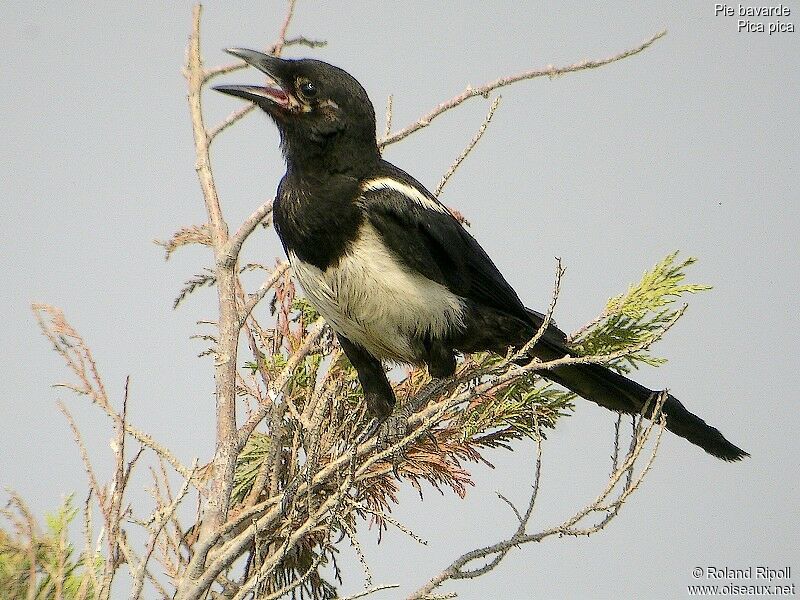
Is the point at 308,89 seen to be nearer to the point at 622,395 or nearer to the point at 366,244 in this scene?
the point at 366,244

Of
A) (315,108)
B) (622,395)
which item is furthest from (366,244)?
(622,395)

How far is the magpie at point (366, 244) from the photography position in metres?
1.89

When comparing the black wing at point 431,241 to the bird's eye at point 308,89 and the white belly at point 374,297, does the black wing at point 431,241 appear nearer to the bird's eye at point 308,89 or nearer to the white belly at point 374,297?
the white belly at point 374,297

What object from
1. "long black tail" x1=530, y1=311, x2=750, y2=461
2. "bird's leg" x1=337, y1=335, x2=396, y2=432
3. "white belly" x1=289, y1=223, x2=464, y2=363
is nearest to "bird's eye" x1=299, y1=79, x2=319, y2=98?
"white belly" x1=289, y1=223, x2=464, y2=363

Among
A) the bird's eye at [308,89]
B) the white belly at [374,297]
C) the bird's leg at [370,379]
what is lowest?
the bird's leg at [370,379]

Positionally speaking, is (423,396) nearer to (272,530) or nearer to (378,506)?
(378,506)

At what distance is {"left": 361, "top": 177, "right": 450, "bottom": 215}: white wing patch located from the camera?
1.93 m

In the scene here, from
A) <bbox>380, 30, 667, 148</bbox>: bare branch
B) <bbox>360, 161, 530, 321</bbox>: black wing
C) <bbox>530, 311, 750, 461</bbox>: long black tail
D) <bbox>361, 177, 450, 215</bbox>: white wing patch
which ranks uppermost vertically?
<bbox>380, 30, 667, 148</bbox>: bare branch

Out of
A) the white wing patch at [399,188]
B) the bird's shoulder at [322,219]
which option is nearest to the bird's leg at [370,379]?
the bird's shoulder at [322,219]

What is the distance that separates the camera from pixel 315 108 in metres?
1.93

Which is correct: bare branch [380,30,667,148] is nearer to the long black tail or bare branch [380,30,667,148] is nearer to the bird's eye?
the bird's eye

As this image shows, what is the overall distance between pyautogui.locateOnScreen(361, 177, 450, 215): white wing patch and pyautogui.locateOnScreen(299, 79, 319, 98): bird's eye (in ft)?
0.68

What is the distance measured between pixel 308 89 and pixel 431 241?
40 centimetres

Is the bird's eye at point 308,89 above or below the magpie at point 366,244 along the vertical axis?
above
